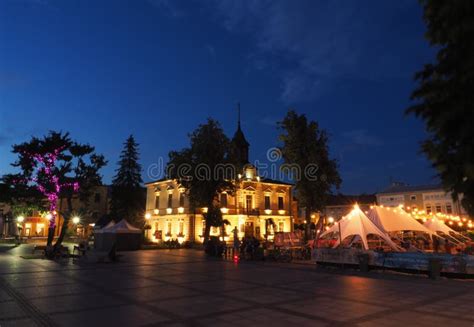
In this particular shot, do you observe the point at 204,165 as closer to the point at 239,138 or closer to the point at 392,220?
the point at 392,220

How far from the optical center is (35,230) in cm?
6291

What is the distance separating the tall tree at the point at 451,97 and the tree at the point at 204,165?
29.2 meters

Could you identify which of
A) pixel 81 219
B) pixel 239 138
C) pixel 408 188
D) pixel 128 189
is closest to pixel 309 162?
pixel 239 138

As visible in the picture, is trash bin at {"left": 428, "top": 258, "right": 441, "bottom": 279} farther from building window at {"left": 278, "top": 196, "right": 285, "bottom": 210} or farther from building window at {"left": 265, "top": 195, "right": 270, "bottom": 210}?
building window at {"left": 278, "top": 196, "right": 285, "bottom": 210}

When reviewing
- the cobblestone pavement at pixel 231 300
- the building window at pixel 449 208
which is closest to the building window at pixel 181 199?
the cobblestone pavement at pixel 231 300

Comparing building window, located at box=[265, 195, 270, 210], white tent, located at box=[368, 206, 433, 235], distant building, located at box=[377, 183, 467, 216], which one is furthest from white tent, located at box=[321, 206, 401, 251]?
distant building, located at box=[377, 183, 467, 216]

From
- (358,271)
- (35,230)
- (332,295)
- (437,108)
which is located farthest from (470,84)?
(35,230)

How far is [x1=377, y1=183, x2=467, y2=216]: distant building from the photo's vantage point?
56156 mm

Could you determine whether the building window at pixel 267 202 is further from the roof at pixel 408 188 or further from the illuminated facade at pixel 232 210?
the roof at pixel 408 188

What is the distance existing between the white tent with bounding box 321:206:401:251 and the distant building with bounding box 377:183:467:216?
1565 inches

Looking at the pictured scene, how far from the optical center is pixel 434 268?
1420 cm

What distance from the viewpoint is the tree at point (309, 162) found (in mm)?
28625

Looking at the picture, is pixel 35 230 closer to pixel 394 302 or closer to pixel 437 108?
pixel 394 302

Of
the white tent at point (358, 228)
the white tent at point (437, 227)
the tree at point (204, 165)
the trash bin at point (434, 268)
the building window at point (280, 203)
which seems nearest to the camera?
the trash bin at point (434, 268)
